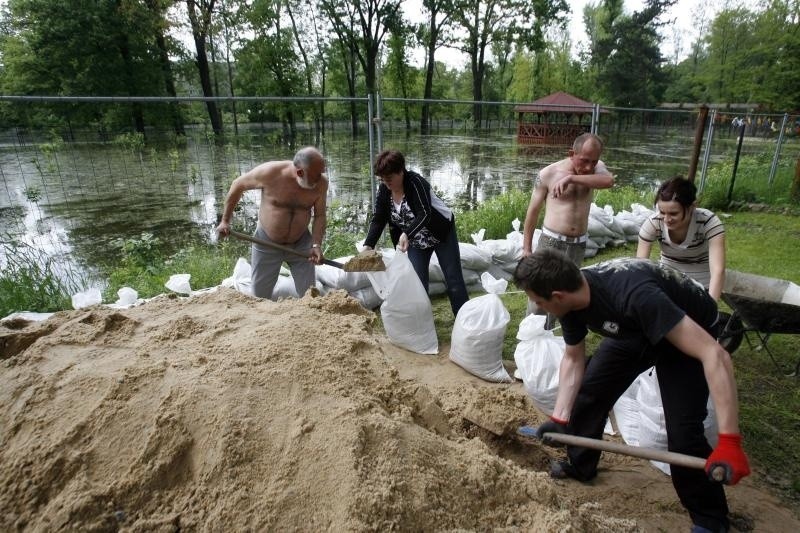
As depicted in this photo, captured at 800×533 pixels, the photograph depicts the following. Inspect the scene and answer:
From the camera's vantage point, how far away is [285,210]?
3.31m

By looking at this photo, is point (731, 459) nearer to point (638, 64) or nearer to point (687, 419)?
point (687, 419)

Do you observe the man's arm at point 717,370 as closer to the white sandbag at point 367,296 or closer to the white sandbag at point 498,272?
the white sandbag at point 367,296

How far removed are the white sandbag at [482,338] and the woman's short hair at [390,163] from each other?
1079 millimetres

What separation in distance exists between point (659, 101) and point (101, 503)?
45304mm

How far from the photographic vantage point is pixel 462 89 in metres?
50.4

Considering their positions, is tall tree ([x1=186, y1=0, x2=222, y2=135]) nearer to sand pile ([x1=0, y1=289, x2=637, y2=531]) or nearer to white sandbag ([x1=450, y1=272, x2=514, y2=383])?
white sandbag ([x1=450, y1=272, x2=514, y2=383])

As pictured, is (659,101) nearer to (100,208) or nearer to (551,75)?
(551,75)

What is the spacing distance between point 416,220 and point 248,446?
2.17 m

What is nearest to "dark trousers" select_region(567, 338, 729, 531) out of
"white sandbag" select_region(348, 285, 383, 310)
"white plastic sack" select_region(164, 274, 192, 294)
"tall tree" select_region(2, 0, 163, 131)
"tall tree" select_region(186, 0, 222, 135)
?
"white sandbag" select_region(348, 285, 383, 310)

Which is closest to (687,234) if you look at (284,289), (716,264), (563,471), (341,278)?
(716,264)

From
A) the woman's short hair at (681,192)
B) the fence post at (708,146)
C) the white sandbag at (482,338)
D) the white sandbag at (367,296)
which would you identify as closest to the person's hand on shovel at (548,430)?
the white sandbag at (482,338)

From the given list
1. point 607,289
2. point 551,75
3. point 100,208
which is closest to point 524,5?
point 551,75

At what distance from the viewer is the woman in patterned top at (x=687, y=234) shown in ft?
8.22

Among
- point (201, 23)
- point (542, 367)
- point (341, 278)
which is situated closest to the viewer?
point (542, 367)
